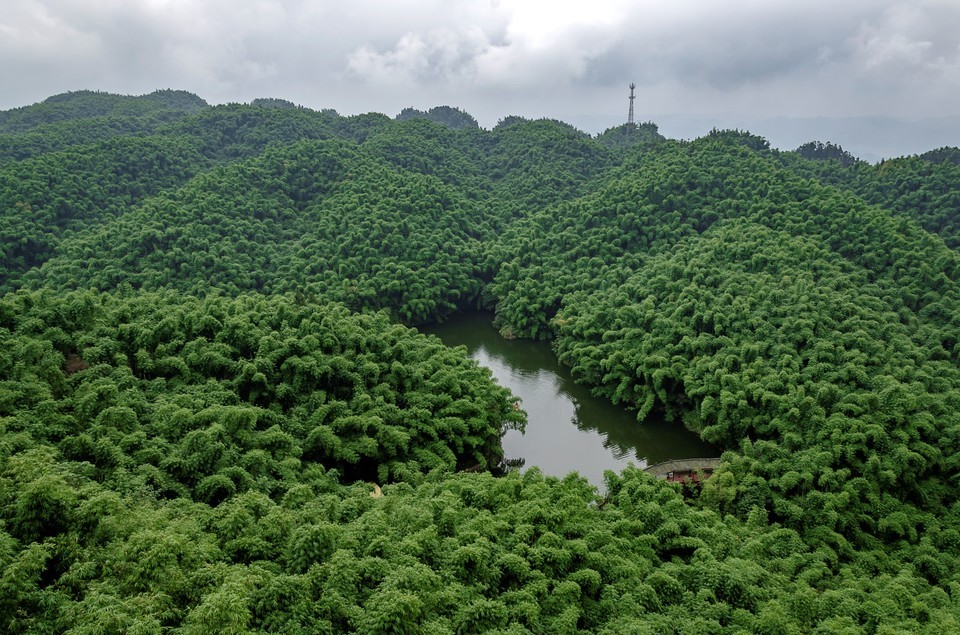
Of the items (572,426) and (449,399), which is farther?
(572,426)

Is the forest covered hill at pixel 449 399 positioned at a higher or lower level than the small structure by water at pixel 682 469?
higher

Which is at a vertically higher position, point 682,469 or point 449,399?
point 449,399

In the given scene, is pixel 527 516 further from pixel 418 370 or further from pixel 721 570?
pixel 418 370

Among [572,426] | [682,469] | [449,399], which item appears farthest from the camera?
[572,426]

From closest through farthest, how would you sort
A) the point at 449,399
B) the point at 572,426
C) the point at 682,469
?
the point at 449,399 → the point at 682,469 → the point at 572,426
